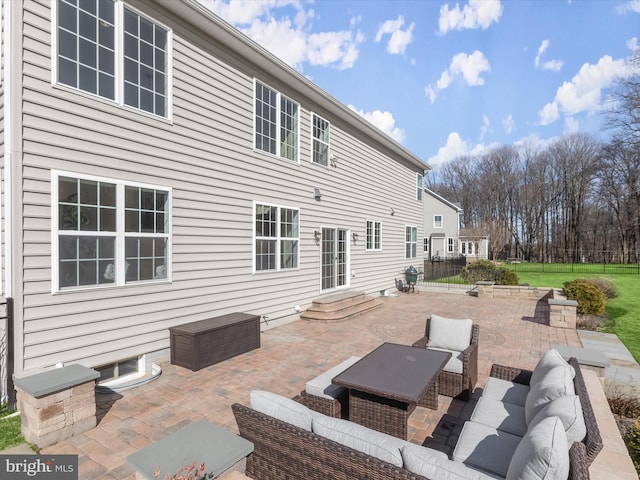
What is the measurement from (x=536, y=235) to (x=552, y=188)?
18.4 feet

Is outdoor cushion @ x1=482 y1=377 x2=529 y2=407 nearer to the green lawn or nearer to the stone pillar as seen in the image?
the green lawn

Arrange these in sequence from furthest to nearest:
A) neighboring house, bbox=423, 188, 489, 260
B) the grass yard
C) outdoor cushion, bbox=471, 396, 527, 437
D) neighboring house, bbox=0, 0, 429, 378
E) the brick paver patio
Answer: neighboring house, bbox=423, 188, 489, 260, neighboring house, bbox=0, 0, 429, 378, the brick paver patio, the grass yard, outdoor cushion, bbox=471, 396, 527, 437

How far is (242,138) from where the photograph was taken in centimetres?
714

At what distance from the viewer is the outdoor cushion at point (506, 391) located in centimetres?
334

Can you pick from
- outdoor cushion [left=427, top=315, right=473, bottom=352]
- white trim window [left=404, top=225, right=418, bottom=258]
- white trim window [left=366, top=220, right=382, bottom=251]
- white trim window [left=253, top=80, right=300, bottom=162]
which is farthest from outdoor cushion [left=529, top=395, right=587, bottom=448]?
white trim window [left=404, top=225, right=418, bottom=258]

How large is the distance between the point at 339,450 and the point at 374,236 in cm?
1099

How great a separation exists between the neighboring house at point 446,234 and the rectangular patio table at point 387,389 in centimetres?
2886

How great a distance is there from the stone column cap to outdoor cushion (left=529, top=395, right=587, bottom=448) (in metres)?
4.07

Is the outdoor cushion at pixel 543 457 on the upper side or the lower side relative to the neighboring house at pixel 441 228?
lower

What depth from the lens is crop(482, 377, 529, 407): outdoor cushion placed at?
132 inches

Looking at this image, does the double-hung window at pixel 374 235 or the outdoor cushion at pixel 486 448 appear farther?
the double-hung window at pixel 374 235

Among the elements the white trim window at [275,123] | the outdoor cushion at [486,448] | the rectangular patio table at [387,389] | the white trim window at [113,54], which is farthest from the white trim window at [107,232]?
the outdoor cushion at [486,448]

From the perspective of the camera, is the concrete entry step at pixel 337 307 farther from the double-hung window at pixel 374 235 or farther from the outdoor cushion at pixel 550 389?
the outdoor cushion at pixel 550 389

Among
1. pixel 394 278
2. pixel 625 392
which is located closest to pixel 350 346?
pixel 625 392
